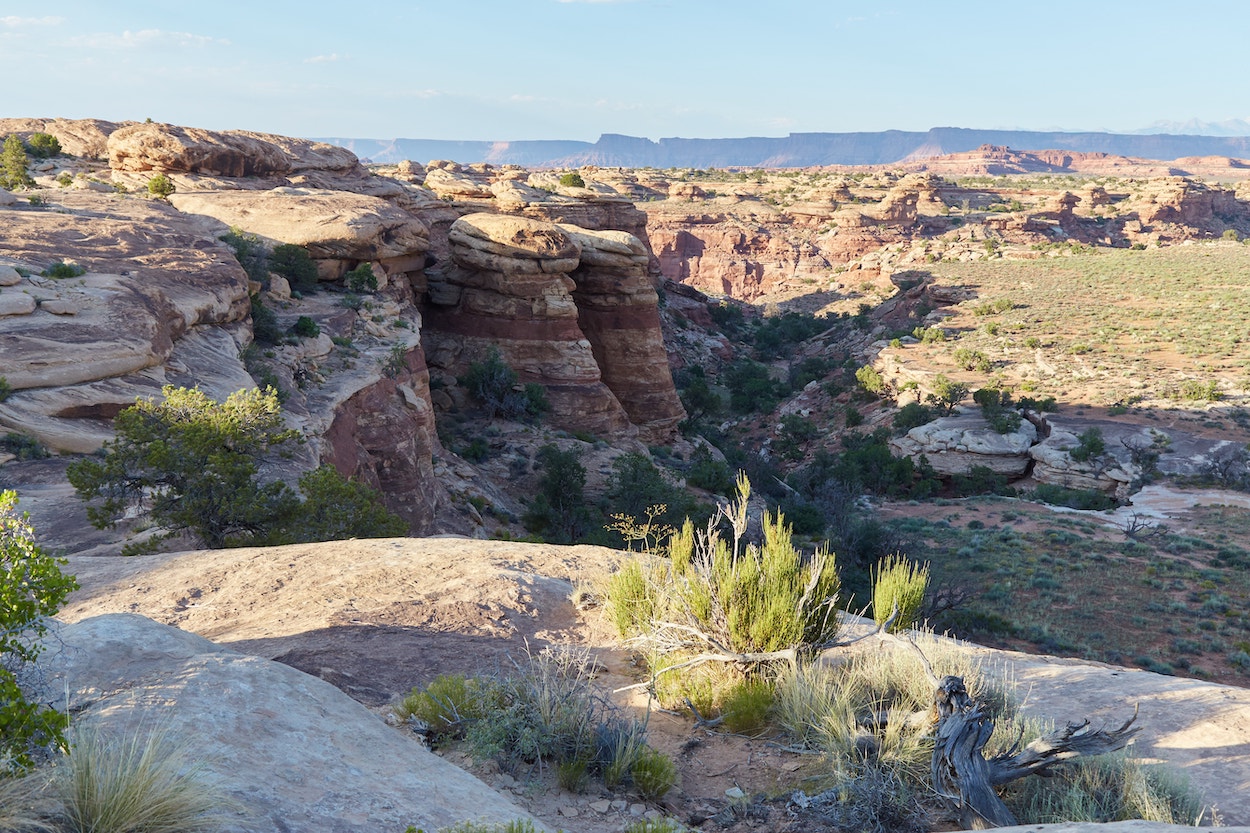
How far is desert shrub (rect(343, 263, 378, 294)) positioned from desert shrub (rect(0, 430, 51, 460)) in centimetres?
1282

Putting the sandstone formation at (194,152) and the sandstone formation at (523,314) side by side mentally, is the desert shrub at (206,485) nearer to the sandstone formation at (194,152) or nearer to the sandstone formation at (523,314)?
the sandstone formation at (523,314)

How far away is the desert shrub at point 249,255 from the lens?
68.5 ft

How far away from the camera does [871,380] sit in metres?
37.4

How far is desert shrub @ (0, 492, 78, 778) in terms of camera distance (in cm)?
308

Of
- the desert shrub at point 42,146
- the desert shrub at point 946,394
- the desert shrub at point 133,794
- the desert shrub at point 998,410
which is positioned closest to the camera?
the desert shrub at point 133,794

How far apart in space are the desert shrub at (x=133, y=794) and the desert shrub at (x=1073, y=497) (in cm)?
2598

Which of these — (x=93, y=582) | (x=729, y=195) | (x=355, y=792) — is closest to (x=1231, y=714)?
(x=355, y=792)

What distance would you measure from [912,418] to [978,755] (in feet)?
95.6

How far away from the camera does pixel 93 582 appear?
765 cm

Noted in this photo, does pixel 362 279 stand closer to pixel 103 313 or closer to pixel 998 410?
pixel 103 313

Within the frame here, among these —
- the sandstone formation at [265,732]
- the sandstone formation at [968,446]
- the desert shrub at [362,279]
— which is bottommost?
the sandstone formation at [968,446]

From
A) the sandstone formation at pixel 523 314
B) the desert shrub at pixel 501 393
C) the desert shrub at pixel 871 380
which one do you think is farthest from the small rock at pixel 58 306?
the desert shrub at pixel 871 380

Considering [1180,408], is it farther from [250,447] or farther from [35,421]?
[35,421]

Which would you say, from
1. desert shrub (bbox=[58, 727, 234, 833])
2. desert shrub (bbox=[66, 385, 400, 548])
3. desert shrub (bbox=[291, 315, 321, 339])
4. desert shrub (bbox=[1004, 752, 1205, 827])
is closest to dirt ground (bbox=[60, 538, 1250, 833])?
desert shrub (bbox=[1004, 752, 1205, 827])
